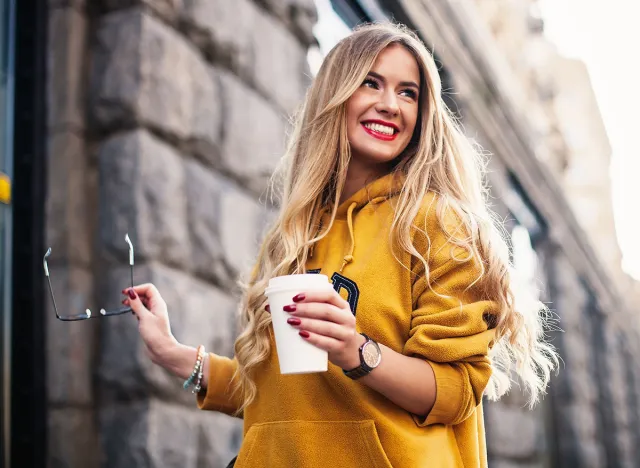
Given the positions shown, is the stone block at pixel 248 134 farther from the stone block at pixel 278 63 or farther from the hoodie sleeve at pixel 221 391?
the hoodie sleeve at pixel 221 391

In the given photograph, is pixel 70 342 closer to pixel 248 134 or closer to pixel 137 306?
pixel 137 306

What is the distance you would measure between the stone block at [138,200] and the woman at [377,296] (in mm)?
517

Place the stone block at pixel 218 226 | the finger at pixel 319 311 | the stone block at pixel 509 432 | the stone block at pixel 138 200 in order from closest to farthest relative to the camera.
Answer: the finger at pixel 319 311 < the stone block at pixel 138 200 < the stone block at pixel 218 226 < the stone block at pixel 509 432

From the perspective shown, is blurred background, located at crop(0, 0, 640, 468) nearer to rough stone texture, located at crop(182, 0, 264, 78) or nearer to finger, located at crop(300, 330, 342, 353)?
rough stone texture, located at crop(182, 0, 264, 78)

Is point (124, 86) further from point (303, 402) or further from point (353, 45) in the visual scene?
point (303, 402)

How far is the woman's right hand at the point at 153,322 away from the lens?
1.93 metres

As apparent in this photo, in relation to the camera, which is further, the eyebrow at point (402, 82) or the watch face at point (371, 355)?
the eyebrow at point (402, 82)

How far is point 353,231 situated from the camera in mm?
1812

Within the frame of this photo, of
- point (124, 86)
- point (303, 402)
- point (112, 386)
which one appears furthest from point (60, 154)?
point (303, 402)

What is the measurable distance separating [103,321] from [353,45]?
1.13 meters

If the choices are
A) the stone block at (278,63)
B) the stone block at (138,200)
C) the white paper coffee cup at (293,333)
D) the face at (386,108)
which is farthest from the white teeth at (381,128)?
the stone block at (278,63)

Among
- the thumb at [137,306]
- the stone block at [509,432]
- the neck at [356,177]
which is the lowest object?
the stone block at [509,432]

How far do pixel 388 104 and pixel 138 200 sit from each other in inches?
36.2

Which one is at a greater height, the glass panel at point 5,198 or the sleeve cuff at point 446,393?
the glass panel at point 5,198
